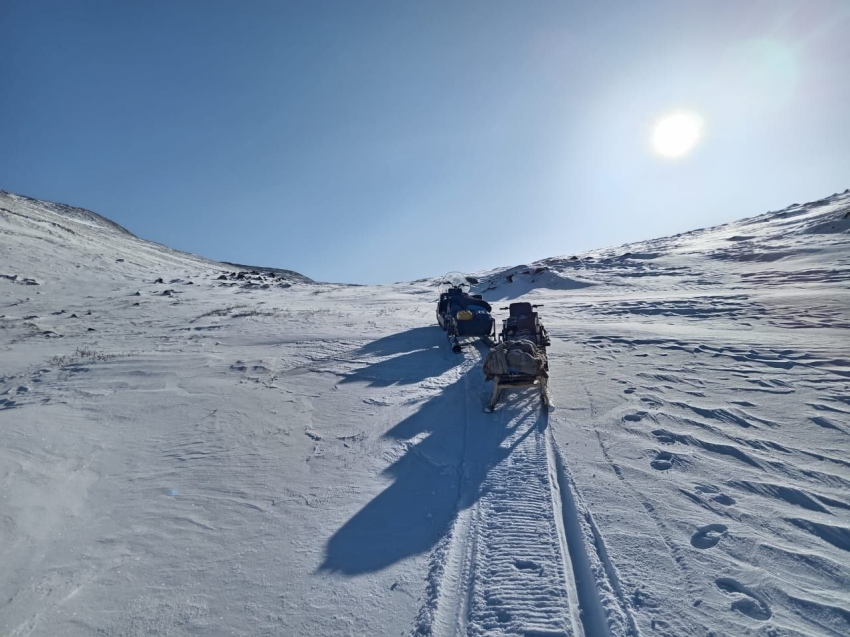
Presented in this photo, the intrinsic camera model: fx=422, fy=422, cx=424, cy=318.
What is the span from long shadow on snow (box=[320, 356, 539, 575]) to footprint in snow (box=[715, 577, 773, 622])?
210 cm

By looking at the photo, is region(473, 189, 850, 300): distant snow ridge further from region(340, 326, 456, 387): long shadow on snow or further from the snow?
the snow

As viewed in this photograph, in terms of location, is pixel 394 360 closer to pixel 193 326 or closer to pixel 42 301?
pixel 193 326

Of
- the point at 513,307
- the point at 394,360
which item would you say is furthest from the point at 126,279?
the point at 513,307

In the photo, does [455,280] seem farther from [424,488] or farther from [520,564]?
[520,564]

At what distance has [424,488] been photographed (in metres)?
4.62

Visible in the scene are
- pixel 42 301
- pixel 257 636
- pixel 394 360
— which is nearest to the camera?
pixel 257 636

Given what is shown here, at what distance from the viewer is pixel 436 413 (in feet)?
22.2

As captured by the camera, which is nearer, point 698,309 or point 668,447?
point 668,447

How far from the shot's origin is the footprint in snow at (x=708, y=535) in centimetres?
350

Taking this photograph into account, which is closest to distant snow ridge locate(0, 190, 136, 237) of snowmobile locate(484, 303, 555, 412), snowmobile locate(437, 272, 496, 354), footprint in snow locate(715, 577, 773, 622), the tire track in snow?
snowmobile locate(437, 272, 496, 354)

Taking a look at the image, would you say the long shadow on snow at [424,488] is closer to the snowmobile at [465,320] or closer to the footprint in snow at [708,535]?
the footprint in snow at [708,535]

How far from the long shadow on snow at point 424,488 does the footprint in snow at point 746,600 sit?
6.90 feet

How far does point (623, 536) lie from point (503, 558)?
108cm

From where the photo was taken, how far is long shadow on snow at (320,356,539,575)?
3.68 meters
